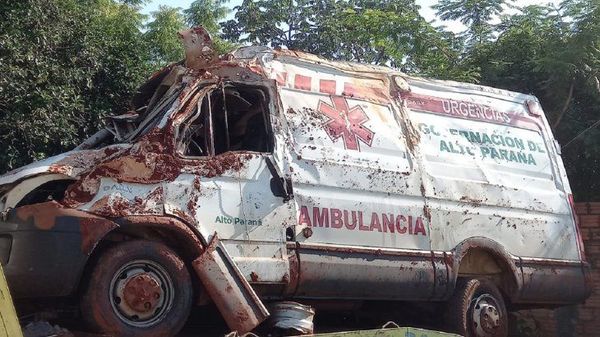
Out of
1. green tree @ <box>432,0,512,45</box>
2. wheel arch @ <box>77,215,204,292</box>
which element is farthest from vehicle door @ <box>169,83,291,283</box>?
green tree @ <box>432,0,512,45</box>

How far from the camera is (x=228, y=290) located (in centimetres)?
515

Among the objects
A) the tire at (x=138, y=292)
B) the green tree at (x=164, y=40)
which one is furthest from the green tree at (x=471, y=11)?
the tire at (x=138, y=292)

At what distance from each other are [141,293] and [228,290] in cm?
59

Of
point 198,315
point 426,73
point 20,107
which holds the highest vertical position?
point 426,73

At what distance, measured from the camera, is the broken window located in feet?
18.4

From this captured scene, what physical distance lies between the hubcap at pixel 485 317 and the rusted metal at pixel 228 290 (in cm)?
257

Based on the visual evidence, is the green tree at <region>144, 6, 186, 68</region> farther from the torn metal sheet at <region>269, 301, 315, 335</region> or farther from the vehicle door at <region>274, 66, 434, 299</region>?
the torn metal sheet at <region>269, 301, 315, 335</region>

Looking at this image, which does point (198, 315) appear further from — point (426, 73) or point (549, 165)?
point (426, 73)

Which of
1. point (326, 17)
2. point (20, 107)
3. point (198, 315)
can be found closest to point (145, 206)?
point (198, 315)

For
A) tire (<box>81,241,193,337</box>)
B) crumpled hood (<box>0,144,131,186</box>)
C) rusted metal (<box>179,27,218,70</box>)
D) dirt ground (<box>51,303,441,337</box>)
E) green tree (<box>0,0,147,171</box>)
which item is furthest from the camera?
green tree (<box>0,0,147,171</box>)

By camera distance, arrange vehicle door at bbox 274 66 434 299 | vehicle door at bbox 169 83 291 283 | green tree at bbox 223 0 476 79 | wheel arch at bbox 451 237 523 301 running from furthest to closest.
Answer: green tree at bbox 223 0 476 79
wheel arch at bbox 451 237 523 301
vehicle door at bbox 274 66 434 299
vehicle door at bbox 169 83 291 283

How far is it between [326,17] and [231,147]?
1276 cm

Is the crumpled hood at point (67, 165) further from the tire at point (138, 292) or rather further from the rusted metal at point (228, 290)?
the rusted metal at point (228, 290)

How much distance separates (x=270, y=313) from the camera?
217 inches
